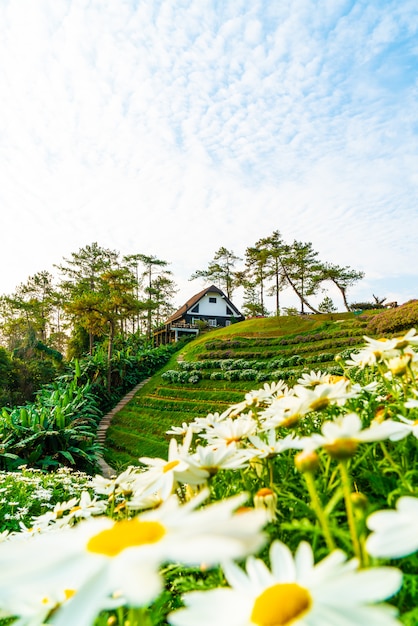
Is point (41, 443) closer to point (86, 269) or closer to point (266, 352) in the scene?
point (266, 352)

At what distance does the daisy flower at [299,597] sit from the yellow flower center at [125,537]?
0.24 ft

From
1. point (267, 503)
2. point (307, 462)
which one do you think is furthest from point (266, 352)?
point (307, 462)

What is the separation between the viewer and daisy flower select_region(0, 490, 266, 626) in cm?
35

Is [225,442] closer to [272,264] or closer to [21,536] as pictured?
[21,536]

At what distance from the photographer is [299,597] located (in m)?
0.43

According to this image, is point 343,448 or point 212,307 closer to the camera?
point 343,448

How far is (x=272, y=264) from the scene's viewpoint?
1305 inches

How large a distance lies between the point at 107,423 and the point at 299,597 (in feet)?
47.3

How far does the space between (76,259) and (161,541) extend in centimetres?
3704

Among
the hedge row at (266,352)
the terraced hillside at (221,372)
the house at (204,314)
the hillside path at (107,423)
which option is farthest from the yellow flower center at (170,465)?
the house at (204,314)

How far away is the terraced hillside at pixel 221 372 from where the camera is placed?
12.1 metres

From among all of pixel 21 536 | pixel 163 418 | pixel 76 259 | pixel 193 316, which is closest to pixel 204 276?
pixel 193 316

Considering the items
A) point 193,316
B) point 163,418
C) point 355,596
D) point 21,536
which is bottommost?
point 163,418

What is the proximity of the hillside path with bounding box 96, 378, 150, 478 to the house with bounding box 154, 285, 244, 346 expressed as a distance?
1338 centimetres
